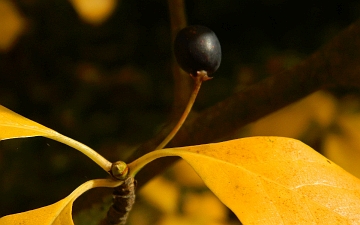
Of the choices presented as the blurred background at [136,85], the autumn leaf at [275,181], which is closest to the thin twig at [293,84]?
the autumn leaf at [275,181]

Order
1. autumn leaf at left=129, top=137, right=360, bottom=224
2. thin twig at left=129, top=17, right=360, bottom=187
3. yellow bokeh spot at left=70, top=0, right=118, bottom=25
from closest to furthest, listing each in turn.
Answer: autumn leaf at left=129, top=137, right=360, bottom=224 < thin twig at left=129, top=17, right=360, bottom=187 < yellow bokeh spot at left=70, top=0, right=118, bottom=25

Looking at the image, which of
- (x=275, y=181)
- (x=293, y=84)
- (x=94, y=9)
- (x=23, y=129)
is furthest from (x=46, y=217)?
(x=94, y=9)

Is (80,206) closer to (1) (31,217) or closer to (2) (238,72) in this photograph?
(1) (31,217)

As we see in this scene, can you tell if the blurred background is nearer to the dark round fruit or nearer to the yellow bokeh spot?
the yellow bokeh spot

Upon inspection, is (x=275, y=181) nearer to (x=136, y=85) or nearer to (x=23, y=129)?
(x=23, y=129)

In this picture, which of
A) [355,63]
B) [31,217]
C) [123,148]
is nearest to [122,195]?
[31,217]

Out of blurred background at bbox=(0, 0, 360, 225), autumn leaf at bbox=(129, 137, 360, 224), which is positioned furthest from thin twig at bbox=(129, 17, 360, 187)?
blurred background at bbox=(0, 0, 360, 225)

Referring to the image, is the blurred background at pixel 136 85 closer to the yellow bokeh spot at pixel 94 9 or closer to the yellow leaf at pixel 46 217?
the yellow bokeh spot at pixel 94 9
